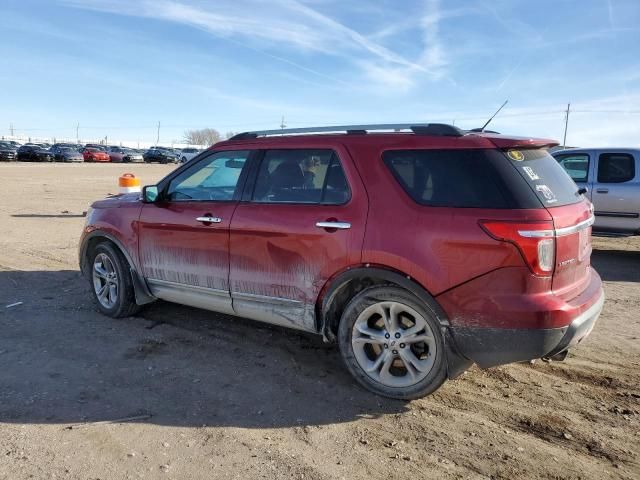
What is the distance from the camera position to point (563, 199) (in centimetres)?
353

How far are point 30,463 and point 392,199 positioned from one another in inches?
104

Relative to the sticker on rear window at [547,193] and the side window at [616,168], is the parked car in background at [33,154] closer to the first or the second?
the side window at [616,168]

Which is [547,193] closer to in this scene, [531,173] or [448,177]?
[531,173]

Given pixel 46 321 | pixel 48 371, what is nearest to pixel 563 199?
pixel 48 371

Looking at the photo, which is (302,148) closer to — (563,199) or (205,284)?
(205,284)

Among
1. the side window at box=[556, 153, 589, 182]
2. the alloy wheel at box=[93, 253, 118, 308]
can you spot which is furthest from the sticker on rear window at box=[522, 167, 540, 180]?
the side window at box=[556, 153, 589, 182]

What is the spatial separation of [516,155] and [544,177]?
0.90 feet

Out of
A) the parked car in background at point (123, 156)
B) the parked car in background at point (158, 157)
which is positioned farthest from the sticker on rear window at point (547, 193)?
the parked car in background at point (158, 157)

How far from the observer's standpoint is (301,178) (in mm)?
4148

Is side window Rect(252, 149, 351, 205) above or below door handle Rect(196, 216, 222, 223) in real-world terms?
above

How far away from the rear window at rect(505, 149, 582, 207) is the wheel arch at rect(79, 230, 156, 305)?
3519 mm

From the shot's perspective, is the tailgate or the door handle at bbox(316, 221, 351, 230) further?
the door handle at bbox(316, 221, 351, 230)

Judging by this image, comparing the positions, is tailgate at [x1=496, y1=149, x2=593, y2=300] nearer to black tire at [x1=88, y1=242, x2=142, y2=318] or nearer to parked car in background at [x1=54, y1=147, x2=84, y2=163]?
black tire at [x1=88, y1=242, x2=142, y2=318]

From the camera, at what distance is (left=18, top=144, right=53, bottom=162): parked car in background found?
49197 millimetres
